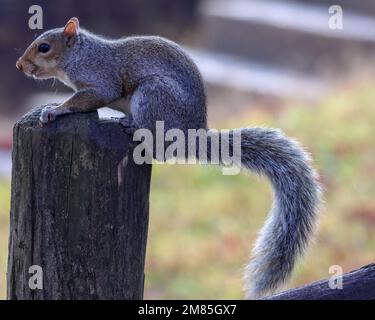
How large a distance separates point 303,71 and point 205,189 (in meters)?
2.88

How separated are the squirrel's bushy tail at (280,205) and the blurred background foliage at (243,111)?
10cm

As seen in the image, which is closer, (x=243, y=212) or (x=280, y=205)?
(x=280, y=205)

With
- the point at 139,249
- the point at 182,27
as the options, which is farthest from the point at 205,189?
the point at 182,27

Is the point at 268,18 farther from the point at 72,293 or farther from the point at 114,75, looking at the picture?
the point at 72,293

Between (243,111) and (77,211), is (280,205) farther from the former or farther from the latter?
(243,111)

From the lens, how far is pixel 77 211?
65.2 inches

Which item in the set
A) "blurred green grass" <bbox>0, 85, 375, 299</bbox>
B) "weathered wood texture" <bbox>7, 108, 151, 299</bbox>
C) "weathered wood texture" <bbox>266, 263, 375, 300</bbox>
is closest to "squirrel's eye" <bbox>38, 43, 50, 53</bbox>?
"weathered wood texture" <bbox>7, 108, 151, 299</bbox>

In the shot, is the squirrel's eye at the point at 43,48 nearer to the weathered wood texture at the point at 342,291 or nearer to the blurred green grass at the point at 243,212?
the weathered wood texture at the point at 342,291

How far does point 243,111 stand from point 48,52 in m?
4.62

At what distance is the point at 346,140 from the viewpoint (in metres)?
5.81

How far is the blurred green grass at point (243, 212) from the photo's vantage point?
437 centimetres

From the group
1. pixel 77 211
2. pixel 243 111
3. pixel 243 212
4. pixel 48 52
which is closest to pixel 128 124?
pixel 77 211

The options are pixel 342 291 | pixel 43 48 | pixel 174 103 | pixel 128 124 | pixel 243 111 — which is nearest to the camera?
pixel 342 291

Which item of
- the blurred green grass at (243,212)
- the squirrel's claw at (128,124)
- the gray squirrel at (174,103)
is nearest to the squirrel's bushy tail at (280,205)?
the gray squirrel at (174,103)
